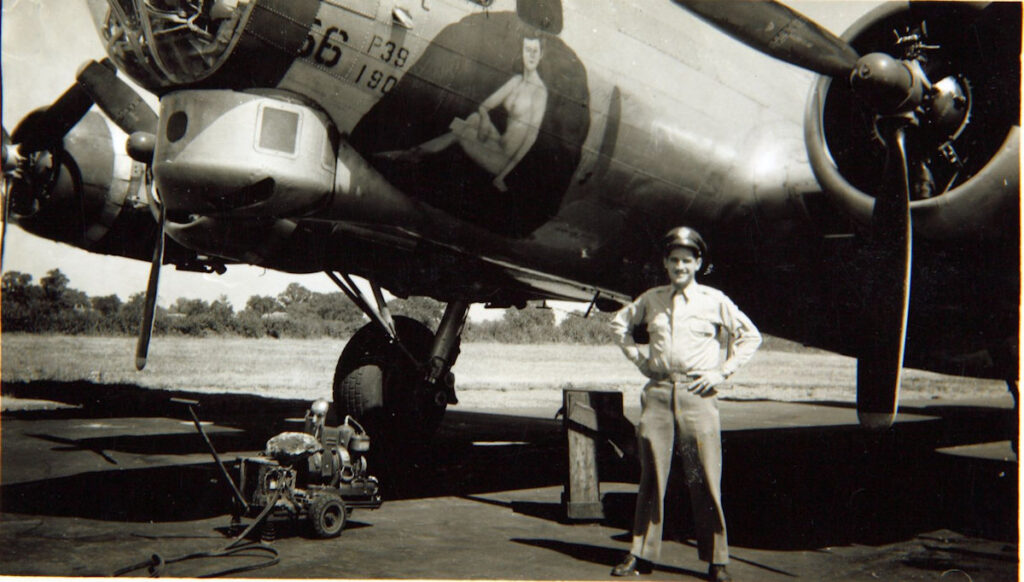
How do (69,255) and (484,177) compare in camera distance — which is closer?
(484,177)

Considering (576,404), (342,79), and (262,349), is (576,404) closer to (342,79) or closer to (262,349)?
(342,79)

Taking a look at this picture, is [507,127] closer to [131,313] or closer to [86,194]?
[86,194]

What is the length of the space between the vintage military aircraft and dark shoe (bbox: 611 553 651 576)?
1808 mm

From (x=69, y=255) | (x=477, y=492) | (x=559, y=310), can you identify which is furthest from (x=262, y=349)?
(x=477, y=492)

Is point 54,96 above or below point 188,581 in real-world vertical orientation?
above

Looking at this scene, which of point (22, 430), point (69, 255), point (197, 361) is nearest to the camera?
point (22, 430)

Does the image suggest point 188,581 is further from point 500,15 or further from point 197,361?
point 197,361

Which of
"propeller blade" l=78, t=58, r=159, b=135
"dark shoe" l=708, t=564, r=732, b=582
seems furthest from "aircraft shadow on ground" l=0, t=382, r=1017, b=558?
"propeller blade" l=78, t=58, r=159, b=135

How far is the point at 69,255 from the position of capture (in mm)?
10656

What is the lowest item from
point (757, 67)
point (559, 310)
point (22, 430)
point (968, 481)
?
point (22, 430)

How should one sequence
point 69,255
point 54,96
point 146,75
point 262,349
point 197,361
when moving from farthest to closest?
point 262,349 → point 197,361 → point 69,255 → point 54,96 → point 146,75

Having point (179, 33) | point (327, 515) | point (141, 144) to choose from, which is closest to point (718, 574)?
point (327, 515)

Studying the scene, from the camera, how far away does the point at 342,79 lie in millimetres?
4973

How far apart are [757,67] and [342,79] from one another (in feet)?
13.1
